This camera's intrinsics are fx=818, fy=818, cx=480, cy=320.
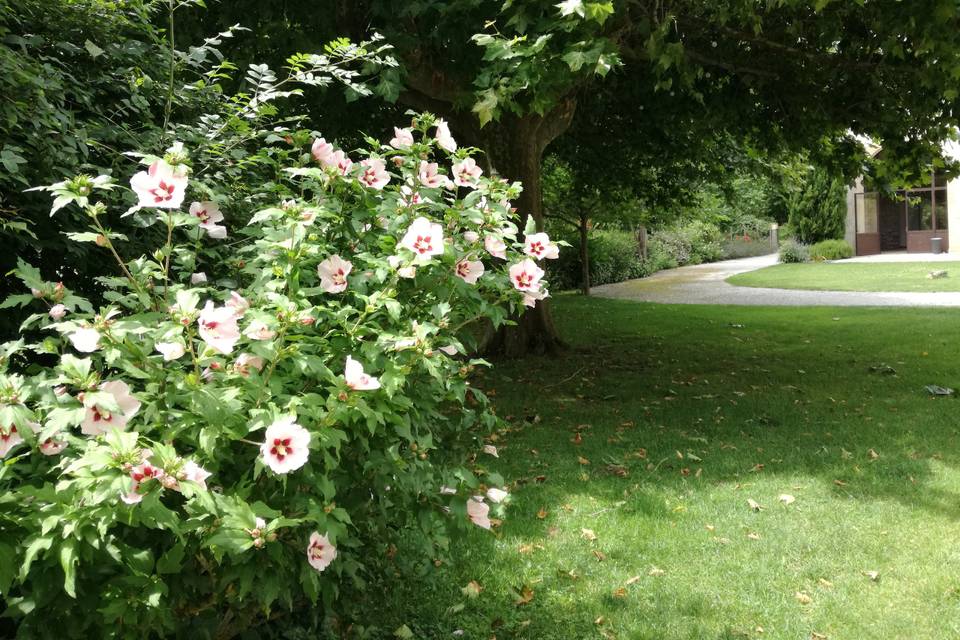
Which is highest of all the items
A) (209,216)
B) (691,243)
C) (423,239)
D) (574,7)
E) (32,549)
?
(574,7)

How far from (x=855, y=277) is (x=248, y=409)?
985 inches

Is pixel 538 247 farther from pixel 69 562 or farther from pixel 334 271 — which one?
pixel 69 562

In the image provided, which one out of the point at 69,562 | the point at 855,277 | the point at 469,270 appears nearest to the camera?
the point at 69,562

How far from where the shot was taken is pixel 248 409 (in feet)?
6.83

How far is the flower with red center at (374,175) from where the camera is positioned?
2.92 m

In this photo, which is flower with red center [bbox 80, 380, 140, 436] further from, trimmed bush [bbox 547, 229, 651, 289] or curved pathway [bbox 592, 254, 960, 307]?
trimmed bush [bbox 547, 229, 651, 289]

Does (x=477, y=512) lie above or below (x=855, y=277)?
above

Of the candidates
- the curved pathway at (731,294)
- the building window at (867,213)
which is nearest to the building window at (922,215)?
the building window at (867,213)

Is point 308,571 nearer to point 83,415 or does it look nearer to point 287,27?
point 83,415

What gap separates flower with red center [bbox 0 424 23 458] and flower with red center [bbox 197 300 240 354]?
0.47 m

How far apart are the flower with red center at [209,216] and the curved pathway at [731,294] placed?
16753 millimetres

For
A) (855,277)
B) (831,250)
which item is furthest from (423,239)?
(831,250)

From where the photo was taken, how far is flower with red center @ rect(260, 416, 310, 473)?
1937 millimetres

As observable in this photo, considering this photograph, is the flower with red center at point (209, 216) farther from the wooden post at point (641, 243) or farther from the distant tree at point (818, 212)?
the distant tree at point (818, 212)
